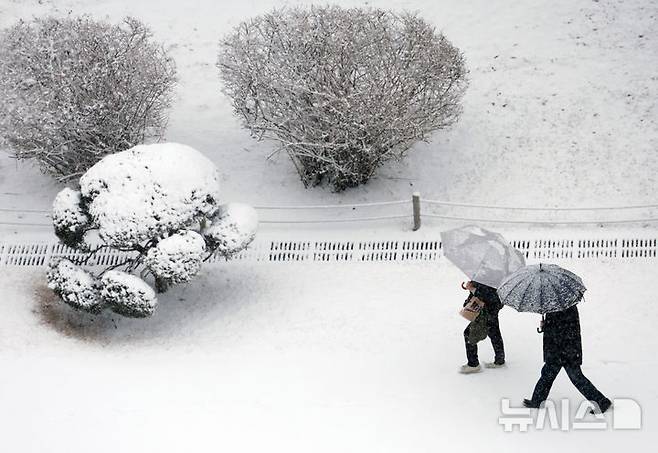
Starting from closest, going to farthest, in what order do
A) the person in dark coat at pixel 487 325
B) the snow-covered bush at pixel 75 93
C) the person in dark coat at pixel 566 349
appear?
the person in dark coat at pixel 566 349
the person in dark coat at pixel 487 325
the snow-covered bush at pixel 75 93

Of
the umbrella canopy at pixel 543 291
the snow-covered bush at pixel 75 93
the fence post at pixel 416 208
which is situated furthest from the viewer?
the snow-covered bush at pixel 75 93

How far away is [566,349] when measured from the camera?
8.81 m

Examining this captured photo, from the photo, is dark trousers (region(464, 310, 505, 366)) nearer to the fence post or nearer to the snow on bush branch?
the snow on bush branch

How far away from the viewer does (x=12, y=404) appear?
32.6ft

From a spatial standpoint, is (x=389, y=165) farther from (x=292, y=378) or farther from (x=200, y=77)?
(x=292, y=378)

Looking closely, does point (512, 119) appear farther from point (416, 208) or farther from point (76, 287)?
point (76, 287)

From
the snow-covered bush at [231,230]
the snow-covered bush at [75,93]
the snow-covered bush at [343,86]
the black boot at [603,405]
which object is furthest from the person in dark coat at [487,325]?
the snow-covered bush at [75,93]

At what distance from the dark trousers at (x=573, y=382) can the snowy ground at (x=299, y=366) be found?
0.41 metres

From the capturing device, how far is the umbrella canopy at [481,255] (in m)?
9.66

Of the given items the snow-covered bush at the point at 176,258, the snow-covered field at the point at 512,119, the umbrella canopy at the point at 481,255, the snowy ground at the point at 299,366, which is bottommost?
the snowy ground at the point at 299,366

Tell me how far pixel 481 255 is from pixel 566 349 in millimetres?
1489

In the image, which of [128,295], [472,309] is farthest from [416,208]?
[128,295]

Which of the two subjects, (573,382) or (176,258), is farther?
(176,258)

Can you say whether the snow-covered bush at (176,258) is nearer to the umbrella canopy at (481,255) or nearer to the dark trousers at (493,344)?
the umbrella canopy at (481,255)
